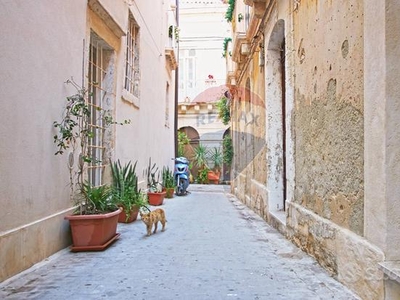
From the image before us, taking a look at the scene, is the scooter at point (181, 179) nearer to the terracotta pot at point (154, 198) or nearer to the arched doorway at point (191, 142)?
the terracotta pot at point (154, 198)

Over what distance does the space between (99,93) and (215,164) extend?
1446 cm

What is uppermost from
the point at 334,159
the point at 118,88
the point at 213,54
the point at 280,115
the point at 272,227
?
the point at 213,54

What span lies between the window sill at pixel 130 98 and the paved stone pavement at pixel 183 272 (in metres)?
2.87

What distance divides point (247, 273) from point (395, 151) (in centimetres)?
169

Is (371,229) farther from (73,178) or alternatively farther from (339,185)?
(73,178)

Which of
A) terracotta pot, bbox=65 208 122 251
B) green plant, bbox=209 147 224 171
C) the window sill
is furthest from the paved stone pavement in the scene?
green plant, bbox=209 147 224 171

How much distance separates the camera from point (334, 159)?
11.3ft

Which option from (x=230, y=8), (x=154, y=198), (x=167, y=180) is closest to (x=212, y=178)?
(x=167, y=180)

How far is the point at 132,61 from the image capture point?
836 cm

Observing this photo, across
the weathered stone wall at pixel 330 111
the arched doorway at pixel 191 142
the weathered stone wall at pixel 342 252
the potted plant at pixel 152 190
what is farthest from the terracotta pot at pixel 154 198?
the arched doorway at pixel 191 142

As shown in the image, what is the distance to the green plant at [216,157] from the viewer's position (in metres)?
20.4

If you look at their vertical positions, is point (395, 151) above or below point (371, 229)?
above

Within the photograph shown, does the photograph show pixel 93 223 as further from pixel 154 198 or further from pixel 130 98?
pixel 154 198

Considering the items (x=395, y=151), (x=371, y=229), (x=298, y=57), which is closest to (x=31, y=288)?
(x=371, y=229)
